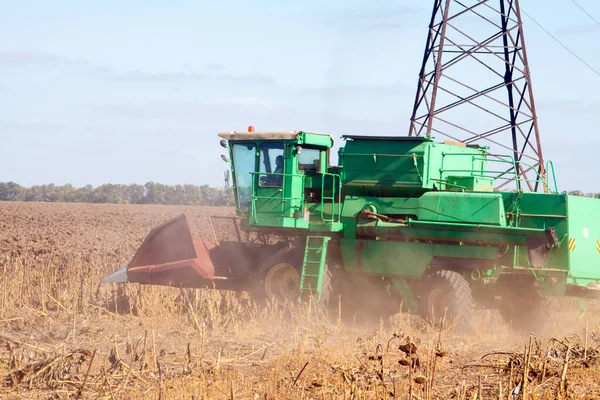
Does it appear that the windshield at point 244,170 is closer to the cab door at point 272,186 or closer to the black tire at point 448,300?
the cab door at point 272,186

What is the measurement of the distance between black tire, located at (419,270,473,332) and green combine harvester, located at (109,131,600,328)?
18 mm

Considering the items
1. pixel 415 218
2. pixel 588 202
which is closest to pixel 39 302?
pixel 415 218

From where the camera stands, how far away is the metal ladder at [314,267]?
450 inches

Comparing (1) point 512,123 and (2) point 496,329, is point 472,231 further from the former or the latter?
(1) point 512,123

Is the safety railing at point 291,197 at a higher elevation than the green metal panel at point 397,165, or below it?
below

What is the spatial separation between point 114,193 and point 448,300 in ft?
176

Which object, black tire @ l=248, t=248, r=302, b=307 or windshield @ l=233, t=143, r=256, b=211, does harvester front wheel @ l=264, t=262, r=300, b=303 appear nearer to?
black tire @ l=248, t=248, r=302, b=307

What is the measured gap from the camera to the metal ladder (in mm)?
11438

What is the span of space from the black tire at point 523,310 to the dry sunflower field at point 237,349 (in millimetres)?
218

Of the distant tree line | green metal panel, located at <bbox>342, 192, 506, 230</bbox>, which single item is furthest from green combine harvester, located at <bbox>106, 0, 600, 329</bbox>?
the distant tree line

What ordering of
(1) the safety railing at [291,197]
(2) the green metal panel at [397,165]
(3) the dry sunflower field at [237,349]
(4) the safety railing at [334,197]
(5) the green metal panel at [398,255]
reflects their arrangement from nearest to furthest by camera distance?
(3) the dry sunflower field at [237,349] → (5) the green metal panel at [398,255] → (2) the green metal panel at [397,165] → (4) the safety railing at [334,197] → (1) the safety railing at [291,197]

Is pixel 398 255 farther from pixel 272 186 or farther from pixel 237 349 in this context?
pixel 237 349

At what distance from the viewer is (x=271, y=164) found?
12.1 m

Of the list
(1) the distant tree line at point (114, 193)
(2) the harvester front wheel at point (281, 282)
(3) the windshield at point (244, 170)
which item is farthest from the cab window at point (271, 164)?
(1) the distant tree line at point (114, 193)
